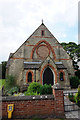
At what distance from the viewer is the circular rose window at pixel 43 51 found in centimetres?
1736

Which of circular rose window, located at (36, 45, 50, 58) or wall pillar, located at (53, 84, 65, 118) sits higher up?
circular rose window, located at (36, 45, 50, 58)

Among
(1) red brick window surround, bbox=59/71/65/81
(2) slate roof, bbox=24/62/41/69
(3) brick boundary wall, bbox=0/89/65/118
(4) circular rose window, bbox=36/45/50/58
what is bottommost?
(3) brick boundary wall, bbox=0/89/65/118

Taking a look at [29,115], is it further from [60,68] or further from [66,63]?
[66,63]

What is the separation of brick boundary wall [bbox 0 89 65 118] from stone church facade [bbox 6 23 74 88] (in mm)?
9097

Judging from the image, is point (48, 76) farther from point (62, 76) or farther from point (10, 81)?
point (10, 81)

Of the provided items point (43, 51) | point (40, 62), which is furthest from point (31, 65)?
point (43, 51)

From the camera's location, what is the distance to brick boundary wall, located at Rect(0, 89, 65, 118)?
5243 millimetres

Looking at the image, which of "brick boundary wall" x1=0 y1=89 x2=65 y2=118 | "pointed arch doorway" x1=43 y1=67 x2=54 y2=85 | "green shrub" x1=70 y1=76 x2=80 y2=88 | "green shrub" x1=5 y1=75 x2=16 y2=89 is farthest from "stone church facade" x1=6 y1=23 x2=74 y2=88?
"brick boundary wall" x1=0 y1=89 x2=65 y2=118

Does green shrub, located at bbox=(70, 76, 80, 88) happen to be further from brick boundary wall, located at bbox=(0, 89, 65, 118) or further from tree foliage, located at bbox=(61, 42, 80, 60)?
brick boundary wall, located at bbox=(0, 89, 65, 118)

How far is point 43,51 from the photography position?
1756 centimetres

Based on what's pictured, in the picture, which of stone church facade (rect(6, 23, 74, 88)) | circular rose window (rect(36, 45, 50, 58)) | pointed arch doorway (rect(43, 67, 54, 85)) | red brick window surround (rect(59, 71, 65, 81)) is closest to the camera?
stone church facade (rect(6, 23, 74, 88))

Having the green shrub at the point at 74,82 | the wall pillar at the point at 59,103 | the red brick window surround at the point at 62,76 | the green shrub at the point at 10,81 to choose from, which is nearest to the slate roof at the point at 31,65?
the green shrub at the point at 10,81

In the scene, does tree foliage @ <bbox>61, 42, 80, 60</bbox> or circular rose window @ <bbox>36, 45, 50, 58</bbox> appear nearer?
circular rose window @ <bbox>36, 45, 50, 58</bbox>

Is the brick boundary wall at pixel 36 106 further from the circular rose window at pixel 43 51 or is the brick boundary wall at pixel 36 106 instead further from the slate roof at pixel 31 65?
the circular rose window at pixel 43 51
